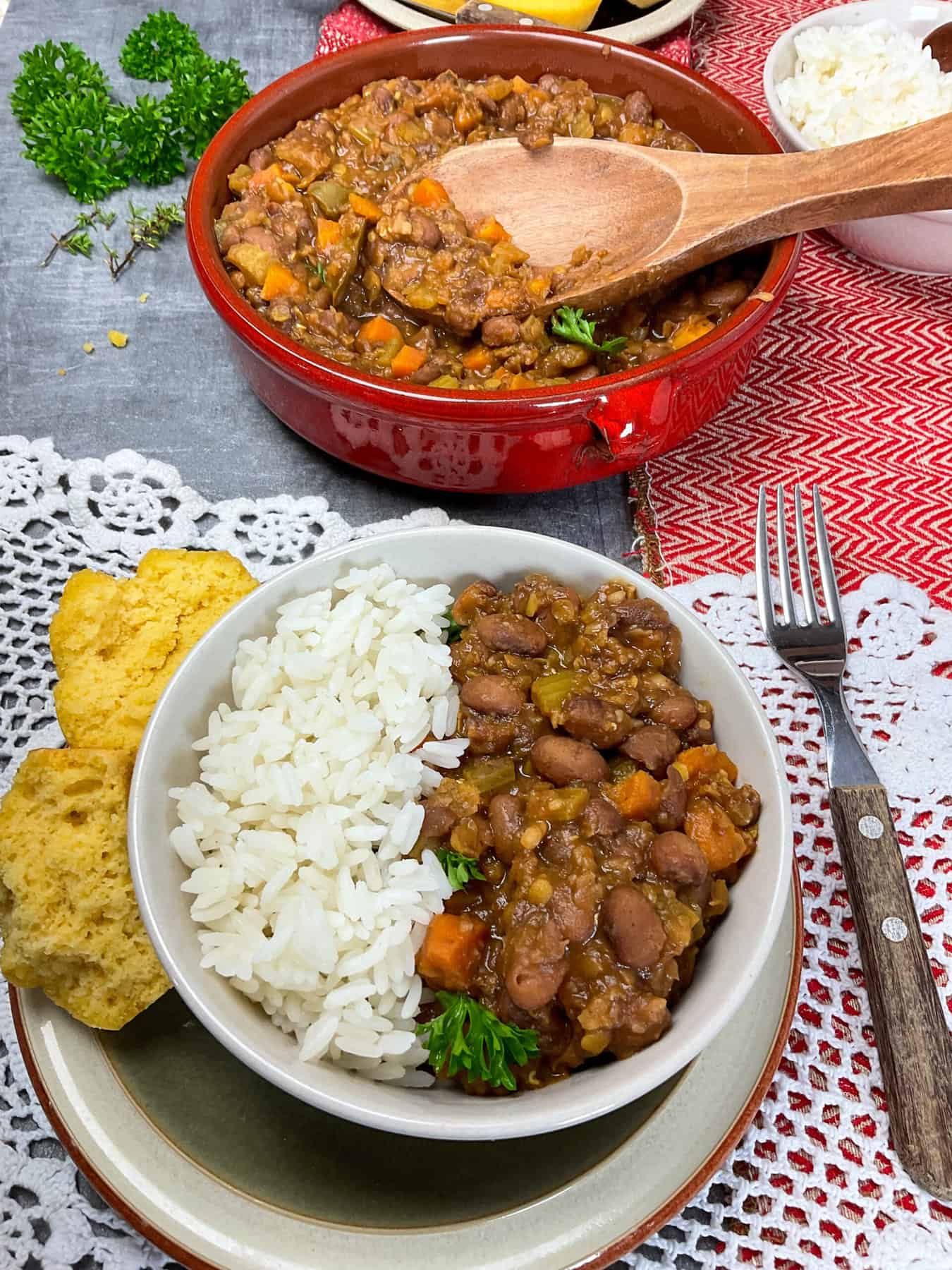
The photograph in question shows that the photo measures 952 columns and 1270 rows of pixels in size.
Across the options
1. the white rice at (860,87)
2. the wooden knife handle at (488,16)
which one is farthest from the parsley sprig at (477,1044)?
the wooden knife handle at (488,16)

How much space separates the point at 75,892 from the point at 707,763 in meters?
1.13

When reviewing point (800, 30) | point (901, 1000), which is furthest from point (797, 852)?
point (800, 30)

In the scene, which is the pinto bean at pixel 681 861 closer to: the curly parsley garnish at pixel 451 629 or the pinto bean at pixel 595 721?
the pinto bean at pixel 595 721

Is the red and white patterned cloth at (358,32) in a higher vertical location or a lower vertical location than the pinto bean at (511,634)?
higher

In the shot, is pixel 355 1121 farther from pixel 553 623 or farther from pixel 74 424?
pixel 74 424

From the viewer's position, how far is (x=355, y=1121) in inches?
63.8

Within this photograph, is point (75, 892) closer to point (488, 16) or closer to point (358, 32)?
point (488, 16)

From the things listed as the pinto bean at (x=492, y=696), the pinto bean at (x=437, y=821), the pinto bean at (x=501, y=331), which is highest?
the pinto bean at (x=501, y=331)

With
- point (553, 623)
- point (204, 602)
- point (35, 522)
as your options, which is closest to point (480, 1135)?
point (553, 623)

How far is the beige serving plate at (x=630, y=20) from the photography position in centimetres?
369

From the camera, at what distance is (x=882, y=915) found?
6.57 feet

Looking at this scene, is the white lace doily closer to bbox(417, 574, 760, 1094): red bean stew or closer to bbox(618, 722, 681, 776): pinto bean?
bbox(417, 574, 760, 1094): red bean stew

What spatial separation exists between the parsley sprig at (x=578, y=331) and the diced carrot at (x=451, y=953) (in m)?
1.56

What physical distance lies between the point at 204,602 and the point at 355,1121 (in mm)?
1128
